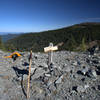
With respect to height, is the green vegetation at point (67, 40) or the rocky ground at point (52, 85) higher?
the rocky ground at point (52, 85)

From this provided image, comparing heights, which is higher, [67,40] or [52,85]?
[52,85]

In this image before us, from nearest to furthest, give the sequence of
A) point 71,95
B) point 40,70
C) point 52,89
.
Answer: point 71,95
point 52,89
point 40,70

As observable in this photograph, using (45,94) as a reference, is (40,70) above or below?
above

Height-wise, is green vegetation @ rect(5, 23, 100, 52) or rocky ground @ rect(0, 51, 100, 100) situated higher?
rocky ground @ rect(0, 51, 100, 100)

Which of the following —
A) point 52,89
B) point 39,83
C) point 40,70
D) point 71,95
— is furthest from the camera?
point 40,70

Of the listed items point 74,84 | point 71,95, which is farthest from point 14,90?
point 74,84

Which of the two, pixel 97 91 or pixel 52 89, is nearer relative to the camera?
pixel 97 91

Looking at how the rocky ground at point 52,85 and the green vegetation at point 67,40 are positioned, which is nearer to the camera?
the rocky ground at point 52,85

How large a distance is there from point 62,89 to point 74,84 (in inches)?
36.2

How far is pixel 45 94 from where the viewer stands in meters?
5.27

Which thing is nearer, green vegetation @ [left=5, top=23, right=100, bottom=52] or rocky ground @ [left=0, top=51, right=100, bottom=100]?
rocky ground @ [left=0, top=51, right=100, bottom=100]

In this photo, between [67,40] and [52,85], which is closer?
[52,85]

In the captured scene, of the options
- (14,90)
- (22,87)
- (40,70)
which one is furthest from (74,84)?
(14,90)

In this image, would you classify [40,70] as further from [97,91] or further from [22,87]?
[97,91]
